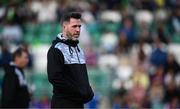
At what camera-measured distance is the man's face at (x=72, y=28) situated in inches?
299

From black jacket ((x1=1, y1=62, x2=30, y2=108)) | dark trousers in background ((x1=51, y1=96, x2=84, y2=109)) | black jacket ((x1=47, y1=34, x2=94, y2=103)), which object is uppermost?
black jacket ((x1=47, y1=34, x2=94, y2=103))

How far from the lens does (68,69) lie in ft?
25.1

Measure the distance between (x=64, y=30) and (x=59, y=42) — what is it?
0.49 feet

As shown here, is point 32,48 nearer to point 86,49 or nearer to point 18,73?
point 86,49

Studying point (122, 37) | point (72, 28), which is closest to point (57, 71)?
point (72, 28)

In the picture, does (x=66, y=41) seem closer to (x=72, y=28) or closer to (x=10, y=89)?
(x=72, y=28)

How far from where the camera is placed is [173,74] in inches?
611

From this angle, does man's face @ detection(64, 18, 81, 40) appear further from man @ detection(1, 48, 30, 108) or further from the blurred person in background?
the blurred person in background

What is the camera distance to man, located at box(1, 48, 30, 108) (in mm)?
9422

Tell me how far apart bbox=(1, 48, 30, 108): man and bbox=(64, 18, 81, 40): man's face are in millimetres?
2065

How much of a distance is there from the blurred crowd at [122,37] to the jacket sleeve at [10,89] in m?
4.17

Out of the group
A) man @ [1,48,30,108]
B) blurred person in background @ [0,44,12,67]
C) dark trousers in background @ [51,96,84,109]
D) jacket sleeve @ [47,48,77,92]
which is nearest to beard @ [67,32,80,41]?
jacket sleeve @ [47,48,77,92]

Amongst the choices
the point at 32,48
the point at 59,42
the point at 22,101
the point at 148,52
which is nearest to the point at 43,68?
the point at 32,48

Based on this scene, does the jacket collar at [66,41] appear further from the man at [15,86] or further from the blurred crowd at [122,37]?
the blurred crowd at [122,37]
